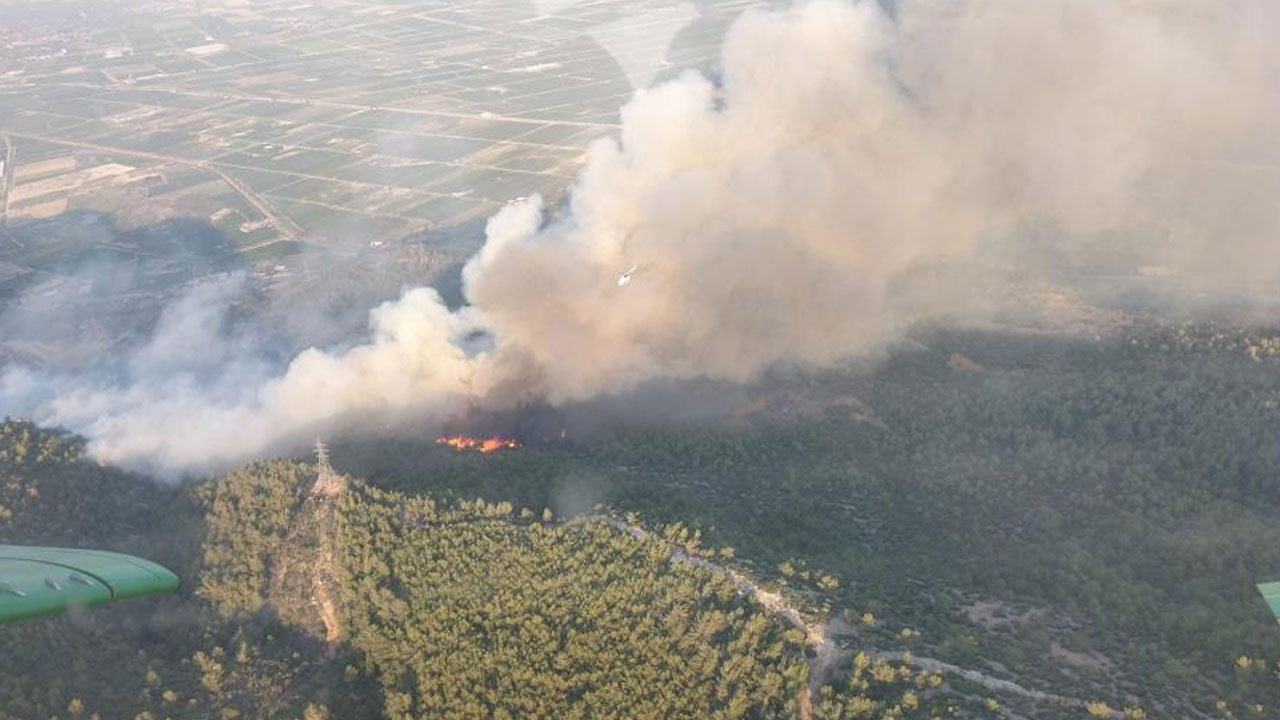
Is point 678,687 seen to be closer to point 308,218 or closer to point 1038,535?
point 1038,535

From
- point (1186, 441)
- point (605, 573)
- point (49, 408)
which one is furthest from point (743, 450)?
point (49, 408)

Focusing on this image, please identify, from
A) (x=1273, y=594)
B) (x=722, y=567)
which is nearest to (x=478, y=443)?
(x=722, y=567)

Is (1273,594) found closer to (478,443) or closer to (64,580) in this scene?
(64,580)

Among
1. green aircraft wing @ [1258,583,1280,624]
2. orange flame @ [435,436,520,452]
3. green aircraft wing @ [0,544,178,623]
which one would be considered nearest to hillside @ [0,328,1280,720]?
orange flame @ [435,436,520,452]

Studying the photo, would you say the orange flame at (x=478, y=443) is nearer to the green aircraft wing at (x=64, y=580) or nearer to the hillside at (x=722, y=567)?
the hillside at (x=722, y=567)

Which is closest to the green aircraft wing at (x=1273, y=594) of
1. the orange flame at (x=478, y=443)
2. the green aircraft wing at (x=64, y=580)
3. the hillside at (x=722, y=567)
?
the hillside at (x=722, y=567)

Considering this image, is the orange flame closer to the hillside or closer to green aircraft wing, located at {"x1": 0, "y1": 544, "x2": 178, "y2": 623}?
the hillside
